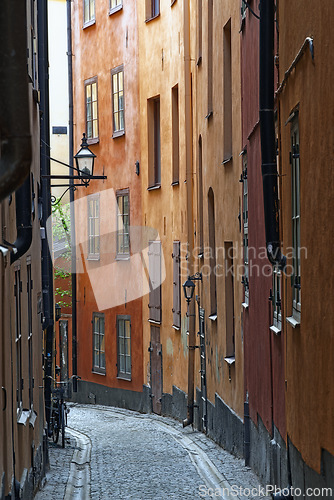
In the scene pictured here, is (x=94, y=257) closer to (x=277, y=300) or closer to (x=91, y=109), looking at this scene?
(x=91, y=109)

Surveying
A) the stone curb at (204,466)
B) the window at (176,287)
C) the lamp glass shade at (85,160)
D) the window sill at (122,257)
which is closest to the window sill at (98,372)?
the window sill at (122,257)

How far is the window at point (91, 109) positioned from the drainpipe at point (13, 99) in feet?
64.5

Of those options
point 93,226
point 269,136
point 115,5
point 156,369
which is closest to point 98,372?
point 156,369

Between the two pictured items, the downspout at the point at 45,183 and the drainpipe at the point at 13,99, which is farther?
the downspout at the point at 45,183

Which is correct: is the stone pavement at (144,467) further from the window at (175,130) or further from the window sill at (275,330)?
the window at (175,130)

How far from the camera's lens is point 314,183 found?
6621 millimetres

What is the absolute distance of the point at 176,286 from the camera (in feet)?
61.4

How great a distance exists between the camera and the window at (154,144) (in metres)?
20.8

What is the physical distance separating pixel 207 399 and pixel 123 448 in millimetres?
1974

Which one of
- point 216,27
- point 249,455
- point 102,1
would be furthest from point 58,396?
point 102,1

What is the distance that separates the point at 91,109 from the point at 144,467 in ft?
44.2

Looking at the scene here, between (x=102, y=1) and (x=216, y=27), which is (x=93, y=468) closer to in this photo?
(x=216, y=27)

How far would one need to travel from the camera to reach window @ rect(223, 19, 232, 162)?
44.8 ft

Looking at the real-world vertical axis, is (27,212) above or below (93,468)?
above
